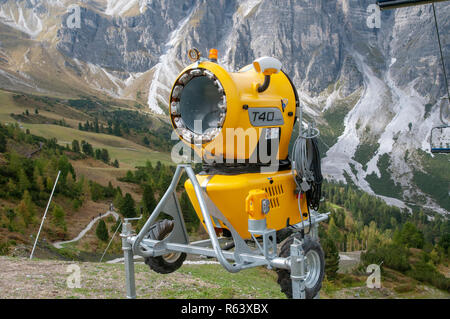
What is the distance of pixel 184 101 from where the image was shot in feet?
28.4

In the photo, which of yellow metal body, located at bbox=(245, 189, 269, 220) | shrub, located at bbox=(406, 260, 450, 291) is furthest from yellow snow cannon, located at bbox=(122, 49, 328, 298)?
shrub, located at bbox=(406, 260, 450, 291)

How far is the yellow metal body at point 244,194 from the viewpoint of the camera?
801 centimetres

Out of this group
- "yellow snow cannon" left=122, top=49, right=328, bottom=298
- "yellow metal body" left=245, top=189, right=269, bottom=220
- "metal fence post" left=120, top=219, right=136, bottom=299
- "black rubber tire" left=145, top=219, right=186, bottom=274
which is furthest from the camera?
"black rubber tire" left=145, top=219, right=186, bottom=274

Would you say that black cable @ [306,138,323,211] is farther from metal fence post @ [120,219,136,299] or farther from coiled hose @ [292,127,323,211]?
metal fence post @ [120,219,136,299]

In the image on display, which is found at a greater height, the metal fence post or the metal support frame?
the metal support frame

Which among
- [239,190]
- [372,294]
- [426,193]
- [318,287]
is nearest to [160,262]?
[239,190]

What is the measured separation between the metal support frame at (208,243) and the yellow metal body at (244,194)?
17 cm

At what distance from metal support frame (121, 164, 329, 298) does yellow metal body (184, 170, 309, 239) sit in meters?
0.17

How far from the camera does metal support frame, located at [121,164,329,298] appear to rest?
7.19 metres

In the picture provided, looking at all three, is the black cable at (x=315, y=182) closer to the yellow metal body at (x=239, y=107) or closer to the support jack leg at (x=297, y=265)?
the yellow metal body at (x=239, y=107)

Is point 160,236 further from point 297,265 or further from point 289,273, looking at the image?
point 297,265

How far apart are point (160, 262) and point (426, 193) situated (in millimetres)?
199929

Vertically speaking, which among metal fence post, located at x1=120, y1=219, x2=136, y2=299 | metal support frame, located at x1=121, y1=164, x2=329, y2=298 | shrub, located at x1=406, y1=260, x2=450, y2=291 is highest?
metal support frame, located at x1=121, y1=164, x2=329, y2=298

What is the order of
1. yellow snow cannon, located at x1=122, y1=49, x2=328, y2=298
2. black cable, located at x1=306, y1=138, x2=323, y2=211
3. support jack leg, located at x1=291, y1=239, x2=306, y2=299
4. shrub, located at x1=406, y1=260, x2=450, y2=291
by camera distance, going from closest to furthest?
1. support jack leg, located at x1=291, y1=239, x2=306, y2=299
2. yellow snow cannon, located at x1=122, y1=49, x2=328, y2=298
3. black cable, located at x1=306, y1=138, x2=323, y2=211
4. shrub, located at x1=406, y1=260, x2=450, y2=291
